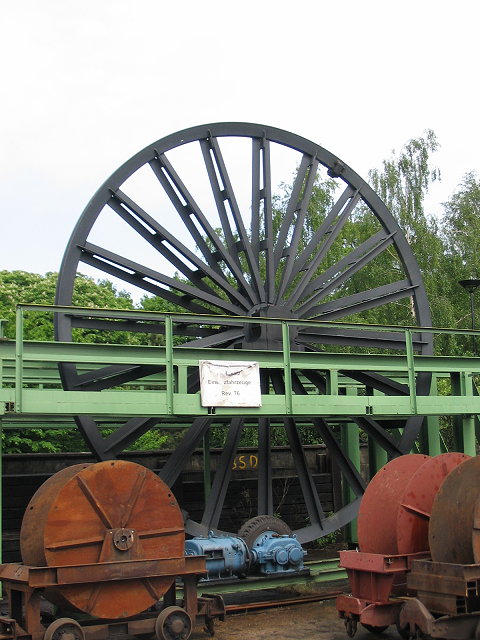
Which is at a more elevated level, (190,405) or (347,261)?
(347,261)

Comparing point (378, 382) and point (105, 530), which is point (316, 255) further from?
point (105, 530)

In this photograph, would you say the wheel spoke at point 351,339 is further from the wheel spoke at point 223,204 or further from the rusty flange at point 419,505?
the rusty flange at point 419,505

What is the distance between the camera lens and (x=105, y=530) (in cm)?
802

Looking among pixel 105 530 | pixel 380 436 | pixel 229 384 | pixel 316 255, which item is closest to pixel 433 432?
pixel 380 436

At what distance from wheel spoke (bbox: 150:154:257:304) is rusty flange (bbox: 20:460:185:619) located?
435 cm

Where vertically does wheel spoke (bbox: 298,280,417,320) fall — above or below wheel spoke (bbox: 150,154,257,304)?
below

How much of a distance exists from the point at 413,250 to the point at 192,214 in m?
18.8

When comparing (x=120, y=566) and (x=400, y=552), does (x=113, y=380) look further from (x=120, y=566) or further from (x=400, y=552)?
(x=400, y=552)

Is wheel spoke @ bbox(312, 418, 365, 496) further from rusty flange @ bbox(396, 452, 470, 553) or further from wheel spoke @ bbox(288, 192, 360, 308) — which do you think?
rusty flange @ bbox(396, 452, 470, 553)

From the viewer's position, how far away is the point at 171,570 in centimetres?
823

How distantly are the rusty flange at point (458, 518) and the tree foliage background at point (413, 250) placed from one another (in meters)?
17.9

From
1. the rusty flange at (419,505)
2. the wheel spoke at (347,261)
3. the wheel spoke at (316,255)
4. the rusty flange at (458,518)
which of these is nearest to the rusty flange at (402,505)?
the rusty flange at (419,505)

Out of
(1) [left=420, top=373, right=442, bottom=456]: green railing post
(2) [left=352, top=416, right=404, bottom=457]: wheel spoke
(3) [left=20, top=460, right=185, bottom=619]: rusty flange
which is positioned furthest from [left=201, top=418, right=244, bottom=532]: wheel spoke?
(1) [left=420, top=373, right=442, bottom=456]: green railing post

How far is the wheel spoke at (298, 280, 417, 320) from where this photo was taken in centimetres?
1276
